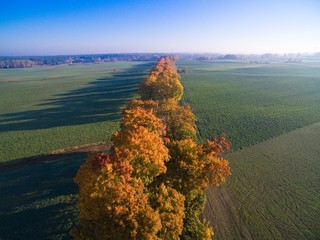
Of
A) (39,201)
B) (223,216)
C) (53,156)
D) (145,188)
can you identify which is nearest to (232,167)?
(223,216)

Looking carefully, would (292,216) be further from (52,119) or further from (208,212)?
(52,119)

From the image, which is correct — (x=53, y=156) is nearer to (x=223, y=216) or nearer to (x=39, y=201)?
(x=39, y=201)

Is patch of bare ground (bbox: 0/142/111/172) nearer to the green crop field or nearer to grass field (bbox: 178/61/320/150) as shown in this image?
the green crop field

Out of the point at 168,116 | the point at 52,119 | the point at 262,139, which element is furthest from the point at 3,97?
the point at 262,139

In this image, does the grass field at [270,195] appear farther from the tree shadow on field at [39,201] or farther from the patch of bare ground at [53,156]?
the patch of bare ground at [53,156]

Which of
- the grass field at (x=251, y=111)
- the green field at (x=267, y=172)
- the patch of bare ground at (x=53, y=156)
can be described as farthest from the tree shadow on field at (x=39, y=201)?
the grass field at (x=251, y=111)

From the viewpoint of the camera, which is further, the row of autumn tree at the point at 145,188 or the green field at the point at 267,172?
the green field at the point at 267,172
